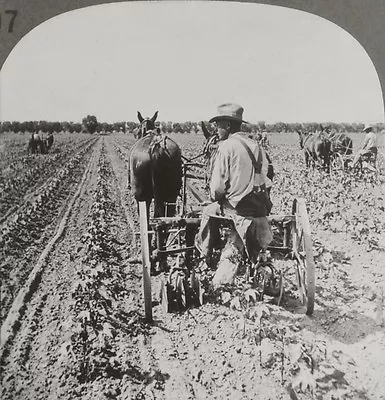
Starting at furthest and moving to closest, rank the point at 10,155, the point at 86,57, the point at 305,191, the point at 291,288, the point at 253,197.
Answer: the point at 305,191 → the point at 291,288 → the point at 253,197 → the point at 10,155 → the point at 86,57

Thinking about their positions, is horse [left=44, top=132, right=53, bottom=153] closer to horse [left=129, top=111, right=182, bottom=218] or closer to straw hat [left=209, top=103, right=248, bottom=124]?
horse [left=129, top=111, right=182, bottom=218]

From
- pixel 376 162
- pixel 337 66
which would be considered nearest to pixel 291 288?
pixel 376 162

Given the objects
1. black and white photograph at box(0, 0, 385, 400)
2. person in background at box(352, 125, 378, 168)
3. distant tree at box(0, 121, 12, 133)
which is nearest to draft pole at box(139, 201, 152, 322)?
black and white photograph at box(0, 0, 385, 400)

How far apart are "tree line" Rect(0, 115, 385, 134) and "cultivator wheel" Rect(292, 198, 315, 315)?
1.48ft

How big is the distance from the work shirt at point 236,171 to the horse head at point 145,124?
42 centimetres

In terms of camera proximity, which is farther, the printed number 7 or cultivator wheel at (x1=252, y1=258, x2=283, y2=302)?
cultivator wheel at (x1=252, y1=258, x2=283, y2=302)

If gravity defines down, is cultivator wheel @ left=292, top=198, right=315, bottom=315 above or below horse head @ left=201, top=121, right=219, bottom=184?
below

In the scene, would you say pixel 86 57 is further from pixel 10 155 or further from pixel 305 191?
pixel 305 191

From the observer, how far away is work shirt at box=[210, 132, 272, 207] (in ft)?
8.20

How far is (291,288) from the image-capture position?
2934 millimetres

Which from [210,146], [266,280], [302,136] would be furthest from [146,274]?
[302,136]

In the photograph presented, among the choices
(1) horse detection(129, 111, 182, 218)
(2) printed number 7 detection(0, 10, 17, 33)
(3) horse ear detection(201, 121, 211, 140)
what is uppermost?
(2) printed number 7 detection(0, 10, 17, 33)

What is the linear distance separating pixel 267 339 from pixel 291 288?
0.72 meters

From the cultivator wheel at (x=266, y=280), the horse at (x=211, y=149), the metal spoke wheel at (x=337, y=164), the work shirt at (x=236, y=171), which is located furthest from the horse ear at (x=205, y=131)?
the metal spoke wheel at (x=337, y=164)
